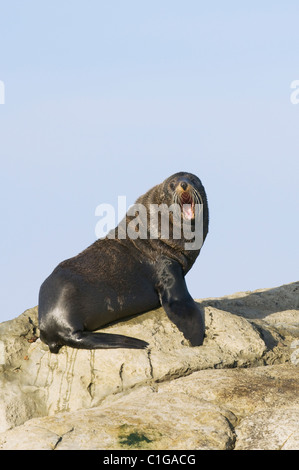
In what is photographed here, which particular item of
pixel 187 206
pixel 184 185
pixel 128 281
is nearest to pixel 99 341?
pixel 128 281

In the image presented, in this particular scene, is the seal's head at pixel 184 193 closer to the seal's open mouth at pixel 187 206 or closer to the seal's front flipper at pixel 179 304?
the seal's open mouth at pixel 187 206

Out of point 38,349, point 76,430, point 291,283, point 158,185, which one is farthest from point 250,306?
point 76,430

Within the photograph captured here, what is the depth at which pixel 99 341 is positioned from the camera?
9.23 metres

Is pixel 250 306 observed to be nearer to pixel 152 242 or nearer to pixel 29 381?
pixel 152 242

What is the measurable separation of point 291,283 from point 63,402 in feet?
21.7

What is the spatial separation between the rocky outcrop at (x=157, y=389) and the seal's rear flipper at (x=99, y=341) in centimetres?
9

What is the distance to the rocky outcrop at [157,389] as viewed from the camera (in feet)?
23.0

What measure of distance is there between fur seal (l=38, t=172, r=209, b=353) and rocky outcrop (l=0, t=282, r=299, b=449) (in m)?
0.18

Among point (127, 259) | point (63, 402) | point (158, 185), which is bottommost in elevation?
point (63, 402)

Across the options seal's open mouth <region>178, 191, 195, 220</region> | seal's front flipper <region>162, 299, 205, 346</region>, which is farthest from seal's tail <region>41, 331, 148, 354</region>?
seal's open mouth <region>178, 191, 195, 220</region>

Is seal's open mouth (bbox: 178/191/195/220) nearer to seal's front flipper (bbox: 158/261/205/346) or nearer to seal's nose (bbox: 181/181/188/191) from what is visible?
seal's nose (bbox: 181/181/188/191)

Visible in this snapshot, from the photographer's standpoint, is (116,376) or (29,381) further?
(29,381)
